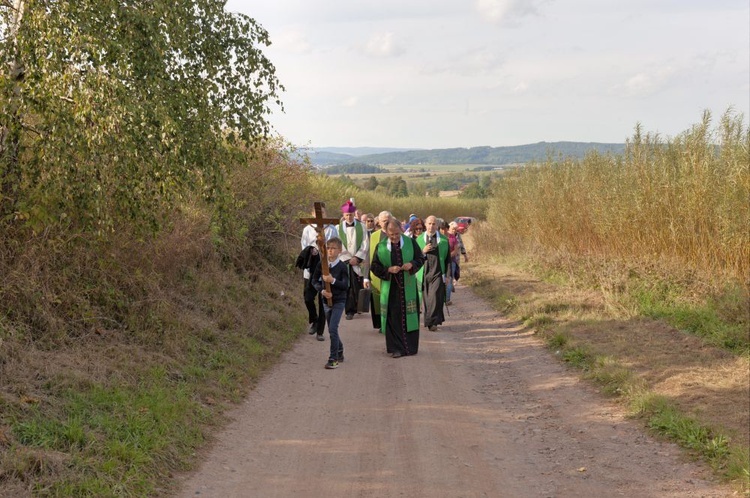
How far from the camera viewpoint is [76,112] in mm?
6199

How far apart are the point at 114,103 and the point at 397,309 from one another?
5.58 m

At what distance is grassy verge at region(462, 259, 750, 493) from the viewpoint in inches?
257

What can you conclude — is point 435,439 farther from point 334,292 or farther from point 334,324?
point 334,292

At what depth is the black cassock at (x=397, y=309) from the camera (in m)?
10.7

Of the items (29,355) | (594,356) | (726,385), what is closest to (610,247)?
(594,356)

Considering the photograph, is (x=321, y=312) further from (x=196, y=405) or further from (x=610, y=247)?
(x=610, y=247)

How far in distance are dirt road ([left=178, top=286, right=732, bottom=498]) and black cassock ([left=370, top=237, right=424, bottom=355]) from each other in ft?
1.27

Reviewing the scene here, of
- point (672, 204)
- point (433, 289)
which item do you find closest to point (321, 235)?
point (433, 289)

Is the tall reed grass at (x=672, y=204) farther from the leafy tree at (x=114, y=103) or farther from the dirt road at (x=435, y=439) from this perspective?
the leafy tree at (x=114, y=103)

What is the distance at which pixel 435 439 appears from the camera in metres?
6.72

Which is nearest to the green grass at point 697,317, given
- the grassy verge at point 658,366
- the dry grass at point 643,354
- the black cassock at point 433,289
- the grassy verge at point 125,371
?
the grassy verge at point 658,366

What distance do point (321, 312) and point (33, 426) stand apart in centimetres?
600

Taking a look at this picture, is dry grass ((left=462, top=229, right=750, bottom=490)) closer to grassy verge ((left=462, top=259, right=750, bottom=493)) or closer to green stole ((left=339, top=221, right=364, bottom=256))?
grassy verge ((left=462, top=259, right=750, bottom=493))

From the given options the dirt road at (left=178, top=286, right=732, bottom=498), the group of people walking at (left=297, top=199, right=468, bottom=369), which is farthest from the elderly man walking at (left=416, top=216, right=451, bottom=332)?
the dirt road at (left=178, top=286, right=732, bottom=498)
